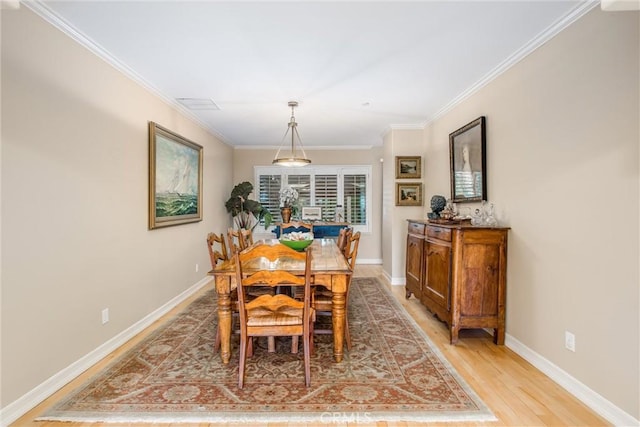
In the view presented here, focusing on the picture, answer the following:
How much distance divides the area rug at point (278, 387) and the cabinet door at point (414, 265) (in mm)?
865

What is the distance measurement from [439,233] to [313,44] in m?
2.08

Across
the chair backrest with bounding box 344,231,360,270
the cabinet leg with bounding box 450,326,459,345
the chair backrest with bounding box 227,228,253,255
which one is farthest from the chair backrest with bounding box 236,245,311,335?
the cabinet leg with bounding box 450,326,459,345

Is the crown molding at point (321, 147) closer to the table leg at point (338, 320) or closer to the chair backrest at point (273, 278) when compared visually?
the table leg at point (338, 320)

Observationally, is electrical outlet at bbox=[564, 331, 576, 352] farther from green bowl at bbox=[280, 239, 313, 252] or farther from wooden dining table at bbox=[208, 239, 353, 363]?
green bowl at bbox=[280, 239, 313, 252]

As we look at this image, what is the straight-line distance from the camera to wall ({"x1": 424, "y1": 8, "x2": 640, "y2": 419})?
177 centimetres

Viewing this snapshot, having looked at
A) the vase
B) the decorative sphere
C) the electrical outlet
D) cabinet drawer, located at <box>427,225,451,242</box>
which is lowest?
the electrical outlet

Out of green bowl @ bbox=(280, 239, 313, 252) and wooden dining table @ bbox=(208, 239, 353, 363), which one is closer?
wooden dining table @ bbox=(208, 239, 353, 363)

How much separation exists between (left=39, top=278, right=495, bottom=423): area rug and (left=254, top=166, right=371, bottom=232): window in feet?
12.7

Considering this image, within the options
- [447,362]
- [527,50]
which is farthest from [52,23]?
[447,362]

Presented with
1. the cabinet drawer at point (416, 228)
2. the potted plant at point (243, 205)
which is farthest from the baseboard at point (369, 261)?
the cabinet drawer at point (416, 228)

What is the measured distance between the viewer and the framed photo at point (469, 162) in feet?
10.5

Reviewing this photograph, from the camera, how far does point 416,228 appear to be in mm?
3912

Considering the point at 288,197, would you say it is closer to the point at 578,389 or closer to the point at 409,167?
the point at 409,167

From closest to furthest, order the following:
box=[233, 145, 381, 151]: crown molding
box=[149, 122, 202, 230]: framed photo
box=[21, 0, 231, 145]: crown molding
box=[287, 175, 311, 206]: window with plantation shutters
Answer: box=[21, 0, 231, 145]: crown molding < box=[149, 122, 202, 230]: framed photo < box=[233, 145, 381, 151]: crown molding < box=[287, 175, 311, 206]: window with plantation shutters
